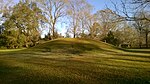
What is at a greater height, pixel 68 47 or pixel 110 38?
pixel 110 38

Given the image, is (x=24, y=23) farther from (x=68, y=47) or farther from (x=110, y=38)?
(x=68, y=47)

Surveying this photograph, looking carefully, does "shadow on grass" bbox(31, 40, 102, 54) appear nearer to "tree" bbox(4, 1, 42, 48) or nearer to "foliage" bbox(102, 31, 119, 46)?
"tree" bbox(4, 1, 42, 48)

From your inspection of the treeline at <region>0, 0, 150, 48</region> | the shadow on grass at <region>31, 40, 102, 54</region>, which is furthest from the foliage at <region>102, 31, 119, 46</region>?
the shadow on grass at <region>31, 40, 102, 54</region>

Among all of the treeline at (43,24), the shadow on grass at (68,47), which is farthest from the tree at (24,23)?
the shadow on grass at (68,47)

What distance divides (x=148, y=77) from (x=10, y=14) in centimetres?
5699

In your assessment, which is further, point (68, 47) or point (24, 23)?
point (24, 23)

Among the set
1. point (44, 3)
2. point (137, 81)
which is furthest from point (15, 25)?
point (137, 81)

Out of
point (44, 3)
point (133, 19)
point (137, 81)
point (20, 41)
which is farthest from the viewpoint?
point (20, 41)

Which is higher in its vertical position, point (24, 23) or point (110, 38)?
point (24, 23)

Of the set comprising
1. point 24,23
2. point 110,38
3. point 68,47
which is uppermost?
point 24,23

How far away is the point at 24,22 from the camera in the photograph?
6347cm

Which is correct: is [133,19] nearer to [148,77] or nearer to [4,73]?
[148,77]

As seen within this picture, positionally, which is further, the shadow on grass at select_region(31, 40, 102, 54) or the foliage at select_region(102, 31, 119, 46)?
the foliage at select_region(102, 31, 119, 46)

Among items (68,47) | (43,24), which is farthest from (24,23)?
(68,47)
